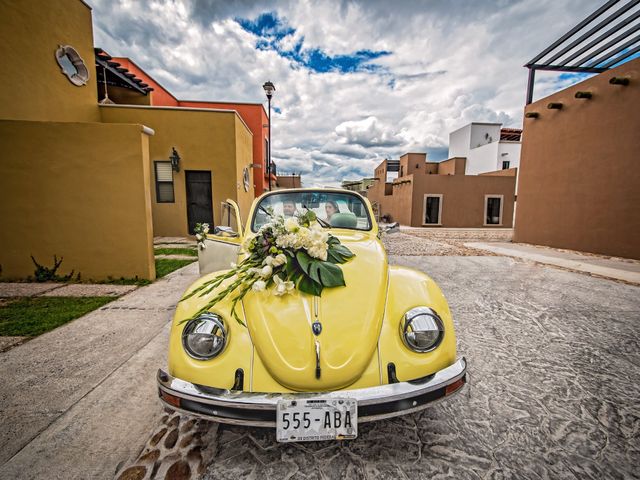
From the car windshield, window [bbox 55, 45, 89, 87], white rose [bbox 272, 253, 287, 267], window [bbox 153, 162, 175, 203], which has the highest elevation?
window [bbox 55, 45, 89, 87]

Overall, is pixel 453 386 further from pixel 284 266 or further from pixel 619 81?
pixel 619 81

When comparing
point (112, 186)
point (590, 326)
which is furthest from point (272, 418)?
point (112, 186)

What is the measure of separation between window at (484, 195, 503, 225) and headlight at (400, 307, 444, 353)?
20.6 m

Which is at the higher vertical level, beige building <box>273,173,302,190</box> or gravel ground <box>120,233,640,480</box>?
beige building <box>273,173,302,190</box>

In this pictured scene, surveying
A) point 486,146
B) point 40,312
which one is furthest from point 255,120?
point 486,146

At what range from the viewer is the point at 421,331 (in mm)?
1617

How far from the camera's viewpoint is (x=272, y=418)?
4.49 feet

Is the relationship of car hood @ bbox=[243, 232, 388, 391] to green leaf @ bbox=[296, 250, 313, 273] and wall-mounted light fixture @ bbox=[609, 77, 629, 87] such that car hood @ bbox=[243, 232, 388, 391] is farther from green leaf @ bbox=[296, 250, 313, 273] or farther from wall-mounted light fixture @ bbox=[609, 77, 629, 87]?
wall-mounted light fixture @ bbox=[609, 77, 629, 87]

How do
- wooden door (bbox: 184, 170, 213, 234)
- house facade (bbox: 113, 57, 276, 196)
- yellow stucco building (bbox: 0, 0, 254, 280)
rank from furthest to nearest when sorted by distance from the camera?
house facade (bbox: 113, 57, 276, 196) → wooden door (bbox: 184, 170, 213, 234) → yellow stucco building (bbox: 0, 0, 254, 280)

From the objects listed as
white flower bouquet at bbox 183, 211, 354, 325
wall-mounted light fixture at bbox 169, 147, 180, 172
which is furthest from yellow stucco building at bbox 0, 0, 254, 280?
white flower bouquet at bbox 183, 211, 354, 325

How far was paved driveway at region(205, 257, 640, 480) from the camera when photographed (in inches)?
59.9

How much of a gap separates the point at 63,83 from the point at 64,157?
4.72 m

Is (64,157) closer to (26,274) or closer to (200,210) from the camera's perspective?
(26,274)

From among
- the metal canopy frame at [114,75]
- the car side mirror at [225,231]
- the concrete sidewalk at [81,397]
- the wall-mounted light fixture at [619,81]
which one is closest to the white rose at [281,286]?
the concrete sidewalk at [81,397]
